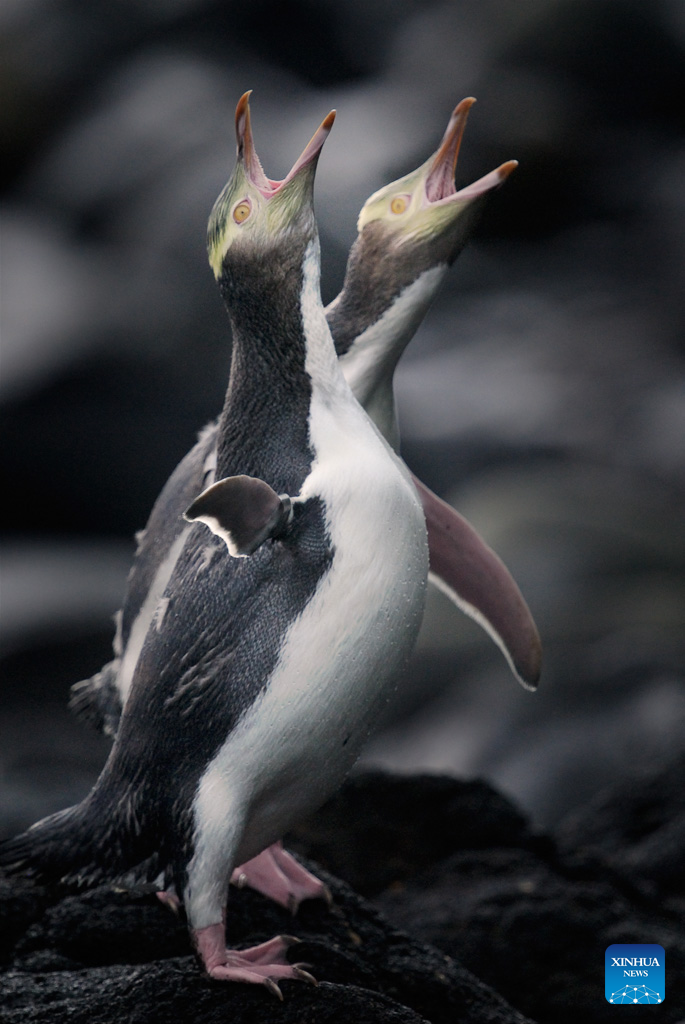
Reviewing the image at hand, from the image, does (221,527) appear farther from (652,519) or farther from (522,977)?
(652,519)

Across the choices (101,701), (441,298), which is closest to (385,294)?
(101,701)

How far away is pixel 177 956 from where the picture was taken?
1.40 metres

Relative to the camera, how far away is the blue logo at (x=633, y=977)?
165 cm

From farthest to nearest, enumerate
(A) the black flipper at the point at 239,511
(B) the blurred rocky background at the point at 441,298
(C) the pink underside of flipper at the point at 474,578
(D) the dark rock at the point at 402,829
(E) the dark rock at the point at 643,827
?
(B) the blurred rocky background at the point at 441,298
(E) the dark rock at the point at 643,827
(D) the dark rock at the point at 402,829
(C) the pink underside of flipper at the point at 474,578
(A) the black flipper at the point at 239,511

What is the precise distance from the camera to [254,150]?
124 cm

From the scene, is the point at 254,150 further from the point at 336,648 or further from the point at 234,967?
the point at 234,967

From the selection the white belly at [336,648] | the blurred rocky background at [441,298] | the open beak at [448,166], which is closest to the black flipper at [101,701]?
the white belly at [336,648]

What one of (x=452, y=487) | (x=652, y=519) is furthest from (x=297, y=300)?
(x=652, y=519)

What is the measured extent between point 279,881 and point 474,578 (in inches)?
20.1

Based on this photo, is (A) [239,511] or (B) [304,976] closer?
(A) [239,511]

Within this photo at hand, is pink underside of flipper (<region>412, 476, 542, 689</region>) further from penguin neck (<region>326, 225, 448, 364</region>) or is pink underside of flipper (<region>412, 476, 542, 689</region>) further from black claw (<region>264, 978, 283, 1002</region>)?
black claw (<region>264, 978, 283, 1002</region>)

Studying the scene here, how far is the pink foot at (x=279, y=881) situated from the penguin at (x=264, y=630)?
199 mm

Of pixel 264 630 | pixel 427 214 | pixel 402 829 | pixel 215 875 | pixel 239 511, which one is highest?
pixel 427 214

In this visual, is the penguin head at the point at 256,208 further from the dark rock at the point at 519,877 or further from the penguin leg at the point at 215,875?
the dark rock at the point at 519,877
